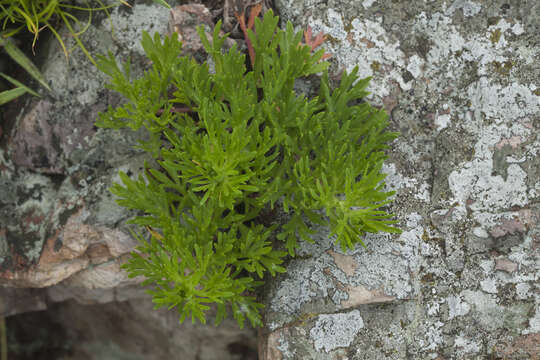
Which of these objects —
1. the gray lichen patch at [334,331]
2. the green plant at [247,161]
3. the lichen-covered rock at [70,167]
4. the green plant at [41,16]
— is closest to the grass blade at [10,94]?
the lichen-covered rock at [70,167]

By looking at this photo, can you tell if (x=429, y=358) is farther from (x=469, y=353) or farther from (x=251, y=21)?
(x=251, y=21)

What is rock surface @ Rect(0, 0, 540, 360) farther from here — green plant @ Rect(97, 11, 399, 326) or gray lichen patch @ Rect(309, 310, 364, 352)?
green plant @ Rect(97, 11, 399, 326)

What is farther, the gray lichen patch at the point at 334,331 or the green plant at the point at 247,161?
the gray lichen patch at the point at 334,331

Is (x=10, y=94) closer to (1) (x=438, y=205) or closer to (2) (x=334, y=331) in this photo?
(2) (x=334, y=331)

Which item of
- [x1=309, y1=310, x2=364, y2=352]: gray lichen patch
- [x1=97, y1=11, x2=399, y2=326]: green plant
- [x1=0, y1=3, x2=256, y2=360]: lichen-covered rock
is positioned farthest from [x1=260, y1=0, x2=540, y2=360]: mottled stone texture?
[x1=0, y1=3, x2=256, y2=360]: lichen-covered rock

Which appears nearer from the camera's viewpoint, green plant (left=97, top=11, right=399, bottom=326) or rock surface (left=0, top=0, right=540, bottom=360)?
green plant (left=97, top=11, right=399, bottom=326)

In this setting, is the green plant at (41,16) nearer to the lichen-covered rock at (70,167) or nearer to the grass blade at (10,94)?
the lichen-covered rock at (70,167)

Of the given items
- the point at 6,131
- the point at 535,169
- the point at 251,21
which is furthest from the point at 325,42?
the point at 6,131
